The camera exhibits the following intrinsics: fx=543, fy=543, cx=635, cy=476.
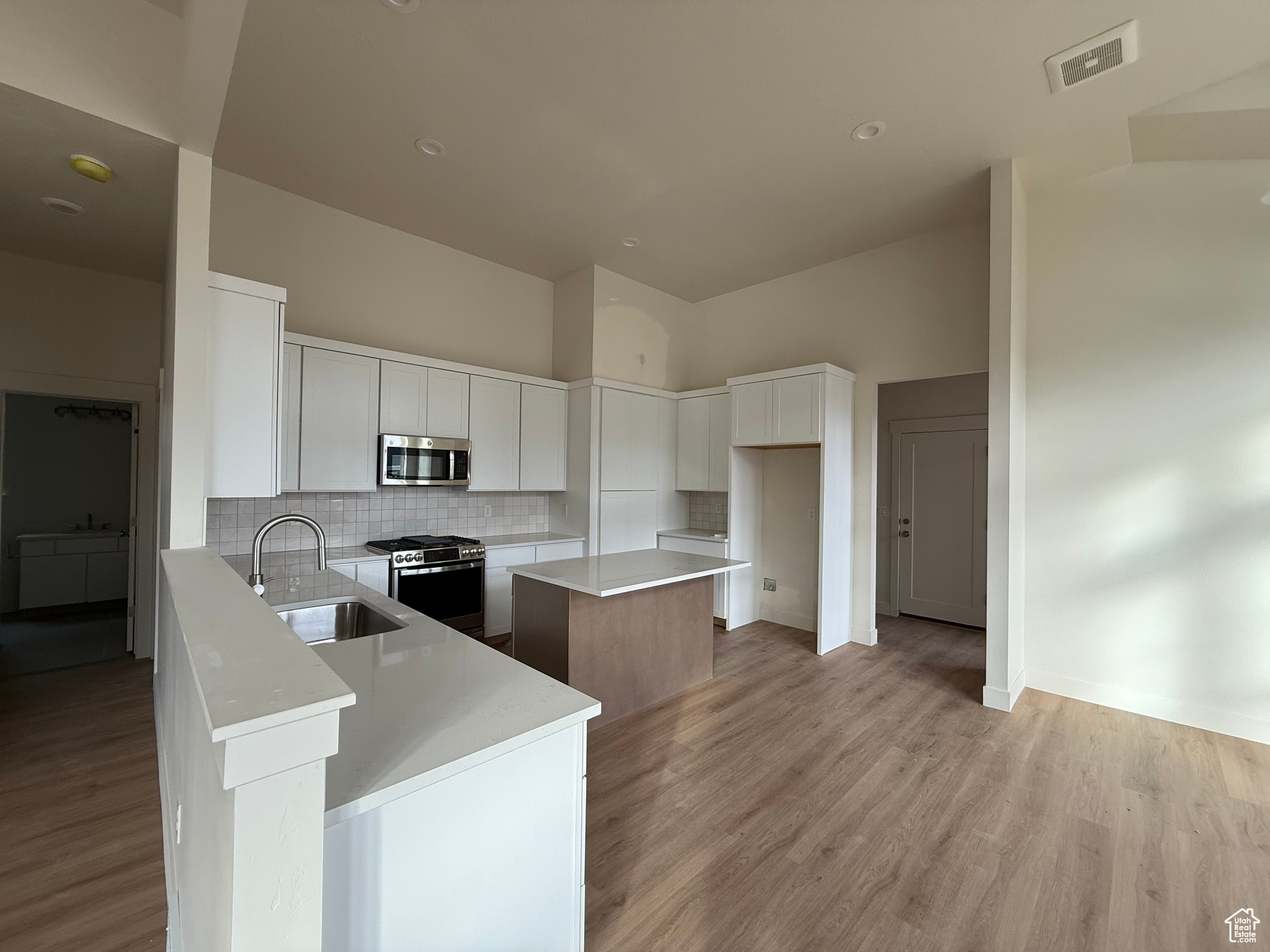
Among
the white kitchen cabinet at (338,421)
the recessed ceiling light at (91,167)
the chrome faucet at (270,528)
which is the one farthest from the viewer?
the white kitchen cabinet at (338,421)

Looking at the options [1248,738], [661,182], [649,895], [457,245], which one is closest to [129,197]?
[457,245]

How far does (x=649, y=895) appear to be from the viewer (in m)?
1.82

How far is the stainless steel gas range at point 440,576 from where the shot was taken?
12.3 ft

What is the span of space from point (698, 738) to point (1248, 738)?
296 cm

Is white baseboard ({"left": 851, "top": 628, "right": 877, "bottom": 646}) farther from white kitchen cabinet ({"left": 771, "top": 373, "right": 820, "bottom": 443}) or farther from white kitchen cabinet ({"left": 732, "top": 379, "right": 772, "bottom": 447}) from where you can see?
white kitchen cabinet ({"left": 732, "top": 379, "right": 772, "bottom": 447})

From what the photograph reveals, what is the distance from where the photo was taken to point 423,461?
4.15m

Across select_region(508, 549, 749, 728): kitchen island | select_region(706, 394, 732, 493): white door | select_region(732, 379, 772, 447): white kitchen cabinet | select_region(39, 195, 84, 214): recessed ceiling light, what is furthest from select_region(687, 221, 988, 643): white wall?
select_region(39, 195, 84, 214): recessed ceiling light

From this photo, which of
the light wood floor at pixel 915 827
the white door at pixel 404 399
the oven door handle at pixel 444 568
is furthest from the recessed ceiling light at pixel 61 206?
the light wood floor at pixel 915 827

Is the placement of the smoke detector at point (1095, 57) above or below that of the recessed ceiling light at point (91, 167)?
above

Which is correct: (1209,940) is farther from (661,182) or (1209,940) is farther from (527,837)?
(661,182)

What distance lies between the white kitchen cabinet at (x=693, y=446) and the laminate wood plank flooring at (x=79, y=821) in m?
4.24

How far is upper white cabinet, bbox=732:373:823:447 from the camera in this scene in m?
4.30

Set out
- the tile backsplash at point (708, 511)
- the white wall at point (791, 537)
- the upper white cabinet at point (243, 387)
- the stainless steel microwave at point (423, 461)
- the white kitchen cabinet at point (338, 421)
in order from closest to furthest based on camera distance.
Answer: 1. the upper white cabinet at point (243, 387)
2. the white kitchen cabinet at point (338, 421)
3. the stainless steel microwave at point (423, 461)
4. the white wall at point (791, 537)
5. the tile backsplash at point (708, 511)

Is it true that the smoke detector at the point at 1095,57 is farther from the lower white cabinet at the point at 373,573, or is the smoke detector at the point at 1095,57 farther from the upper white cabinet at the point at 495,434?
the lower white cabinet at the point at 373,573
